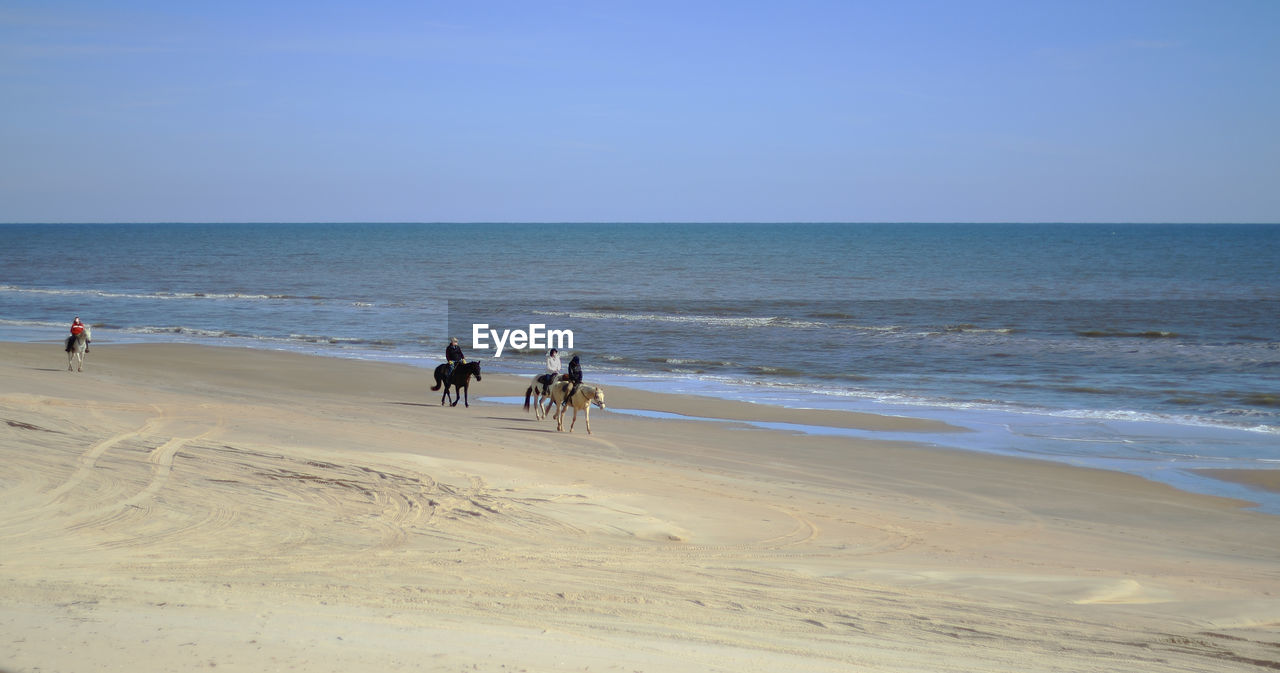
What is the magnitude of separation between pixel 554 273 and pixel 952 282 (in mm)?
28954

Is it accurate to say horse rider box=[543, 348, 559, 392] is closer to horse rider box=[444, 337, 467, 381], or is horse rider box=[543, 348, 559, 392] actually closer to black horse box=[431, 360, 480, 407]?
black horse box=[431, 360, 480, 407]

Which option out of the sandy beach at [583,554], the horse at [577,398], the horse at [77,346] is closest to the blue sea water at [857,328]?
the sandy beach at [583,554]

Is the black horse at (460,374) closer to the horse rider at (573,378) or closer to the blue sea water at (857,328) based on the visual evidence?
the horse rider at (573,378)

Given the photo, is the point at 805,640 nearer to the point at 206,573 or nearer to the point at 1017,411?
the point at 206,573

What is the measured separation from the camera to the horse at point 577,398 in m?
16.4

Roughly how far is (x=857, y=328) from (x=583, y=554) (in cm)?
2879

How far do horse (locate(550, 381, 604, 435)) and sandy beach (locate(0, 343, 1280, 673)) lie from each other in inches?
25.6

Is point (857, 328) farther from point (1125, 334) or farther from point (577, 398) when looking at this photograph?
point (577, 398)

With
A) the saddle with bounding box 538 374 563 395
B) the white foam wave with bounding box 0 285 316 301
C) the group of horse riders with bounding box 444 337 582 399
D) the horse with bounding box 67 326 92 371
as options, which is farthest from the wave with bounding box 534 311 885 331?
the horse with bounding box 67 326 92 371

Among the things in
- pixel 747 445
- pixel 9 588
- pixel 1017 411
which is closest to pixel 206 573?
pixel 9 588

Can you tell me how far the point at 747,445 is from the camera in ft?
52.3

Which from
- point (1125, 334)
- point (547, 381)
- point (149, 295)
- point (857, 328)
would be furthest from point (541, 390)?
point (149, 295)

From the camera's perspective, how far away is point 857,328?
118 feet

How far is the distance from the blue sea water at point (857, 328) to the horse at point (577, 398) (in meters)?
5.74
